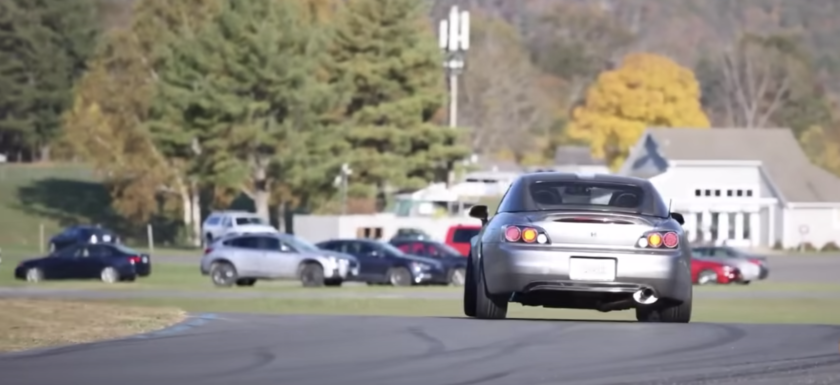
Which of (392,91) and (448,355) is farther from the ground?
(392,91)

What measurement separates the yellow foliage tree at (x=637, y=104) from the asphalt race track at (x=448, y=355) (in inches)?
3721

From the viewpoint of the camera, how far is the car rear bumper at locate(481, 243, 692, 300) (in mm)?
15469

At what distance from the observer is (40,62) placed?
103938 mm

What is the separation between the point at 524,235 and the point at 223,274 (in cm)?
2613

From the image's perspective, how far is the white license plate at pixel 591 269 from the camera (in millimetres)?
15484

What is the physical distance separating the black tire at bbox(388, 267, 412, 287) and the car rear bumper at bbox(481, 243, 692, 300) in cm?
2667

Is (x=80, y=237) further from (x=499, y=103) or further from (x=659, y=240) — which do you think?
(x=499, y=103)

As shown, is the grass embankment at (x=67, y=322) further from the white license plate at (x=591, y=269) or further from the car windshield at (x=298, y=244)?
the car windshield at (x=298, y=244)

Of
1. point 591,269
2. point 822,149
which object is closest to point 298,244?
point 591,269

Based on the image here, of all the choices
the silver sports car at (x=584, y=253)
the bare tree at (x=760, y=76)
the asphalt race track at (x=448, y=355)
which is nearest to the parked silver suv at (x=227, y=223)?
the silver sports car at (x=584, y=253)

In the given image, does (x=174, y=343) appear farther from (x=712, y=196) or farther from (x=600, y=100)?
(x=600, y=100)

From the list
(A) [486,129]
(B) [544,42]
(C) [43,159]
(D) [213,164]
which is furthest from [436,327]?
(B) [544,42]

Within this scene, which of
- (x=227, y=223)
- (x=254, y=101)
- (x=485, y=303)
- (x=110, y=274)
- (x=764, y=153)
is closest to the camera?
(x=485, y=303)

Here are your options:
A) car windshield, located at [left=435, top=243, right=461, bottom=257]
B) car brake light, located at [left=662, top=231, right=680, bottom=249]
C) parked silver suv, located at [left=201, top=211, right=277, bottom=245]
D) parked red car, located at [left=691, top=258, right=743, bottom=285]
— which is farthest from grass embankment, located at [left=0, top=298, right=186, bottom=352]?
parked silver suv, located at [left=201, top=211, right=277, bottom=245]
